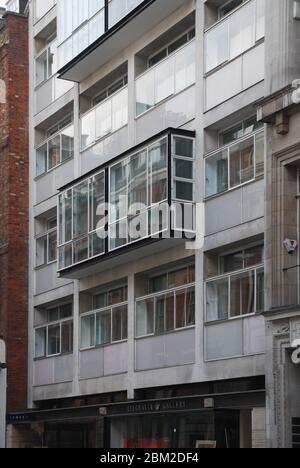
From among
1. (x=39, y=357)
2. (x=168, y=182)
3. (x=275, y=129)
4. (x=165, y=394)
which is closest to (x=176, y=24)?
(x=168, y=182)

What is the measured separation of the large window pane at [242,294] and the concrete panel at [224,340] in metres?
0.31

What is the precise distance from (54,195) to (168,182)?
9.66m

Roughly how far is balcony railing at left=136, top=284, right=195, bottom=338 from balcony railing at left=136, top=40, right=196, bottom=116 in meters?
5.53

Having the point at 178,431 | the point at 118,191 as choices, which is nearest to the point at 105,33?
the point at 118,191

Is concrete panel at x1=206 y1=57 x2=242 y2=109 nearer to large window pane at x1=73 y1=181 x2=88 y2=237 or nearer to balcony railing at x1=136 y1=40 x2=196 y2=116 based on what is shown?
balcony railing at x1=136 y1=40 x2=196 y2=116

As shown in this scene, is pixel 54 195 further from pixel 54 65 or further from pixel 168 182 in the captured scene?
pixel 168 182

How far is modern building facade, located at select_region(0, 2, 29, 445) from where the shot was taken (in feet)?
123

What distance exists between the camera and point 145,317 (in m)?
30.3

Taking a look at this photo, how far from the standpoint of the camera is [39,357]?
121 ft

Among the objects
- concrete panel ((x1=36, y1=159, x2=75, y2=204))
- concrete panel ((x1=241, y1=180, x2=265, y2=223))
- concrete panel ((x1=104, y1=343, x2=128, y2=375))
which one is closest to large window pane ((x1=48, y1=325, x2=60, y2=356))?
concrete panel ((x1=104, y1=343, x2=128, y2=375))

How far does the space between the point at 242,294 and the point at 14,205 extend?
1491 centimetres

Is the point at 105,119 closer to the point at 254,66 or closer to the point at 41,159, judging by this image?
the point at 41,159

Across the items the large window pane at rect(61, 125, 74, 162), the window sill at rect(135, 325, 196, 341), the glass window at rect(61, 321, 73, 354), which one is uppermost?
the large window pane at rect(61, 125, 74, 162)

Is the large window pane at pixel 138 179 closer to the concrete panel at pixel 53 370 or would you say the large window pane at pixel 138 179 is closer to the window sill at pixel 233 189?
the window sill at pixel 233 189
